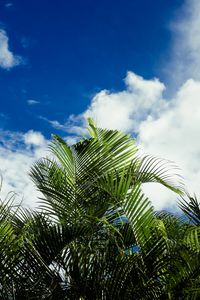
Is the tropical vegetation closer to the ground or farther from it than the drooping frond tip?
closer to the ground

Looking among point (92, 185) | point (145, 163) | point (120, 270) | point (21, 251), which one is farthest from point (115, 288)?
point (145, 163)

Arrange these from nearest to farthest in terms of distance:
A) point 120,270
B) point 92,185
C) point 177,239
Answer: point 120,270, point 177,239, point 92,185

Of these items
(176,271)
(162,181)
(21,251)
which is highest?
(162,181)

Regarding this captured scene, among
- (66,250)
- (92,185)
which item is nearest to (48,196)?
(92,185)

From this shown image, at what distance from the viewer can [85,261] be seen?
371cm

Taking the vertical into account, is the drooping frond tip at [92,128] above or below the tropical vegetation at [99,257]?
above

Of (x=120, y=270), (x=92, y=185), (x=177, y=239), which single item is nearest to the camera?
(x=120, y=270)

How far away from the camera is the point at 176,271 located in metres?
3.75

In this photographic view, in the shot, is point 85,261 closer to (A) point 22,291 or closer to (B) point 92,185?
(A) point 22,291

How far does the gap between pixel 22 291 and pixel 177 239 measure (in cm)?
125

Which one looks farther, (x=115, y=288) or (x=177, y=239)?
(x=177, y=239)

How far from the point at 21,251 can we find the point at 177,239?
1.21 metres

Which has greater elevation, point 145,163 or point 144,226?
point 145,163

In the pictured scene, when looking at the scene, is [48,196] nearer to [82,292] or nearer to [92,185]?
[92,185]
